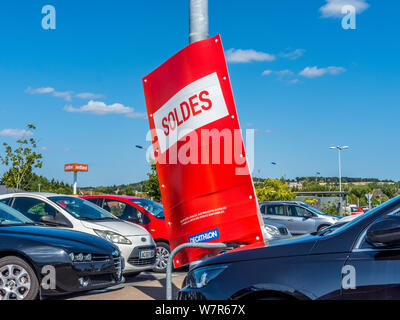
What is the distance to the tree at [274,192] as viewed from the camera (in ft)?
119

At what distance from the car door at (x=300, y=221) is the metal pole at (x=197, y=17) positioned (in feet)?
53.3

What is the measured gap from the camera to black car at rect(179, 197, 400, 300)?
9.60ft

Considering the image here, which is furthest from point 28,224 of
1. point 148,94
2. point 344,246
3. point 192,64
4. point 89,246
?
point 344,246

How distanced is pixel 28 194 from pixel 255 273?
21.2ft

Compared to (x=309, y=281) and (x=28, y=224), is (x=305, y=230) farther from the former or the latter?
(x=309, y=281)

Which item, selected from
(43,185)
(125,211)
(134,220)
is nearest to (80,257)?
(134,220)

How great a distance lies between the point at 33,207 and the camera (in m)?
8.67

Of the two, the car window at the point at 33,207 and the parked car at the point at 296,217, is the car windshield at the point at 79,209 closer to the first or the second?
the car window at the point at 33,207

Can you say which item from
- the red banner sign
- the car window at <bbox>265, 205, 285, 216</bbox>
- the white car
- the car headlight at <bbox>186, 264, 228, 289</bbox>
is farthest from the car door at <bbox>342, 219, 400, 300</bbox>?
the red banner sign

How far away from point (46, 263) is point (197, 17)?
3364 millimetres

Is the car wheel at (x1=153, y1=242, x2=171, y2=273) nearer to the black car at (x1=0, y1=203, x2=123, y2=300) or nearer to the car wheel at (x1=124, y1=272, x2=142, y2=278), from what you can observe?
the car wheel at (x1=124, y1=272, x2=142, y2=278)

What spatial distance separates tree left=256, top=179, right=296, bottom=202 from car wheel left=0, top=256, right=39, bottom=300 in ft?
101

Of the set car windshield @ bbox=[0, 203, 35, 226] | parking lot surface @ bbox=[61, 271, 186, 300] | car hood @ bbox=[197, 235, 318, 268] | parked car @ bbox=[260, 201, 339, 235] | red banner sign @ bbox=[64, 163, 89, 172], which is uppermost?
red banner sign @ bbox=[64, 163, 89, 172]

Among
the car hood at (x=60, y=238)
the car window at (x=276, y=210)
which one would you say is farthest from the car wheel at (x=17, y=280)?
the car window at (x=276, y=210)
